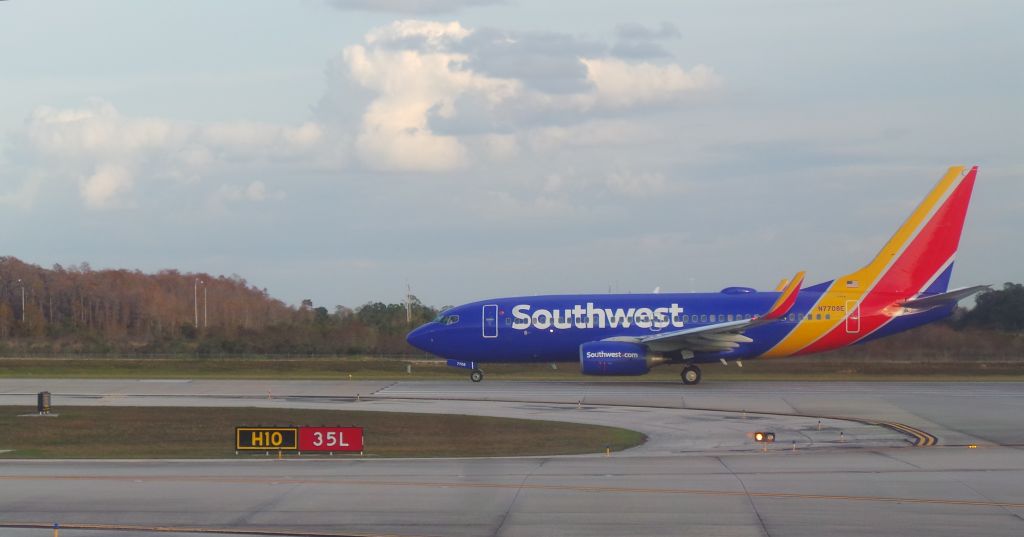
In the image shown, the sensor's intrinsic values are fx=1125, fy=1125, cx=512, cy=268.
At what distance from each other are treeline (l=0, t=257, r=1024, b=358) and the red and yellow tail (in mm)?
16080

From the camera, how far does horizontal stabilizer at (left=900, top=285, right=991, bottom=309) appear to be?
43.0 meters

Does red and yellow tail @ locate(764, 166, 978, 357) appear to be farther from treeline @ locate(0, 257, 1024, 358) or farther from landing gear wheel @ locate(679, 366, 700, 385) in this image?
treeline @ locate(0, 257, 1024, 358)

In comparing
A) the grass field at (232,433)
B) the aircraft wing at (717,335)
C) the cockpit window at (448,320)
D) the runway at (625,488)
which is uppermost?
the cockpit window at (448,320)

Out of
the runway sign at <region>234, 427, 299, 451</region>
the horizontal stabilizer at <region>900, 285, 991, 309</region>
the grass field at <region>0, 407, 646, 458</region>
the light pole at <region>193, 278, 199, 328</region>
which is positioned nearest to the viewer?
the runway sign at <region>234, 427, 299, 451</region>

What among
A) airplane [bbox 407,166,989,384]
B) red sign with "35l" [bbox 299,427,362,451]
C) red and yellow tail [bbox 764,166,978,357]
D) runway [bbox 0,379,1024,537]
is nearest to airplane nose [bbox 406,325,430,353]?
airplane [bbox 407,166,989,384]

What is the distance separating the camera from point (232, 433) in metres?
29.2

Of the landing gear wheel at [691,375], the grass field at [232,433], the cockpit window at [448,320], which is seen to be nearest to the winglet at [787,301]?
the landing gear wheel at [691,375]

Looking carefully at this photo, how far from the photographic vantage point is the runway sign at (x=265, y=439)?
2516cm

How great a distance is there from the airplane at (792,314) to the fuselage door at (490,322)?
2.34m

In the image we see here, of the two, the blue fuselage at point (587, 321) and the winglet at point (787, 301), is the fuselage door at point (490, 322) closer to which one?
the blue fuselage at point (587, 321)

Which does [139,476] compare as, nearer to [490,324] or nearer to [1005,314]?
[490,324]

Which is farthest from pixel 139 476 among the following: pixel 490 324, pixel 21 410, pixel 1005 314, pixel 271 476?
pixel 1005 314

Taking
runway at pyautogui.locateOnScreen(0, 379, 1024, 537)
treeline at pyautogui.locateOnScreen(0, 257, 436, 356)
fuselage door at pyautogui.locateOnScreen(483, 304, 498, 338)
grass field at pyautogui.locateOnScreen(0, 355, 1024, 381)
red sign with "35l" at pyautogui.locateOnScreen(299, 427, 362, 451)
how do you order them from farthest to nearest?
treeline at pyautogui.locateOnScreen(0, 257, 436, 356) < grass field at pyautogui.locateOnScreen(0, 355, 1024, 381) < fuselage door at pyautogui.locateOnScreen(483, 304, 498, 338) < red sign with "35l" at pyautogui.locateOnScreen(299, 427, 362, 451) < runway at pyautogui.locateOnScreen(0, 379, 1024, 537)

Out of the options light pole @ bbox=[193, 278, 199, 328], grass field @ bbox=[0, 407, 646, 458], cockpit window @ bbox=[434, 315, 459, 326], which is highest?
light pole @ bbox=[193, 278, 199, 328]
